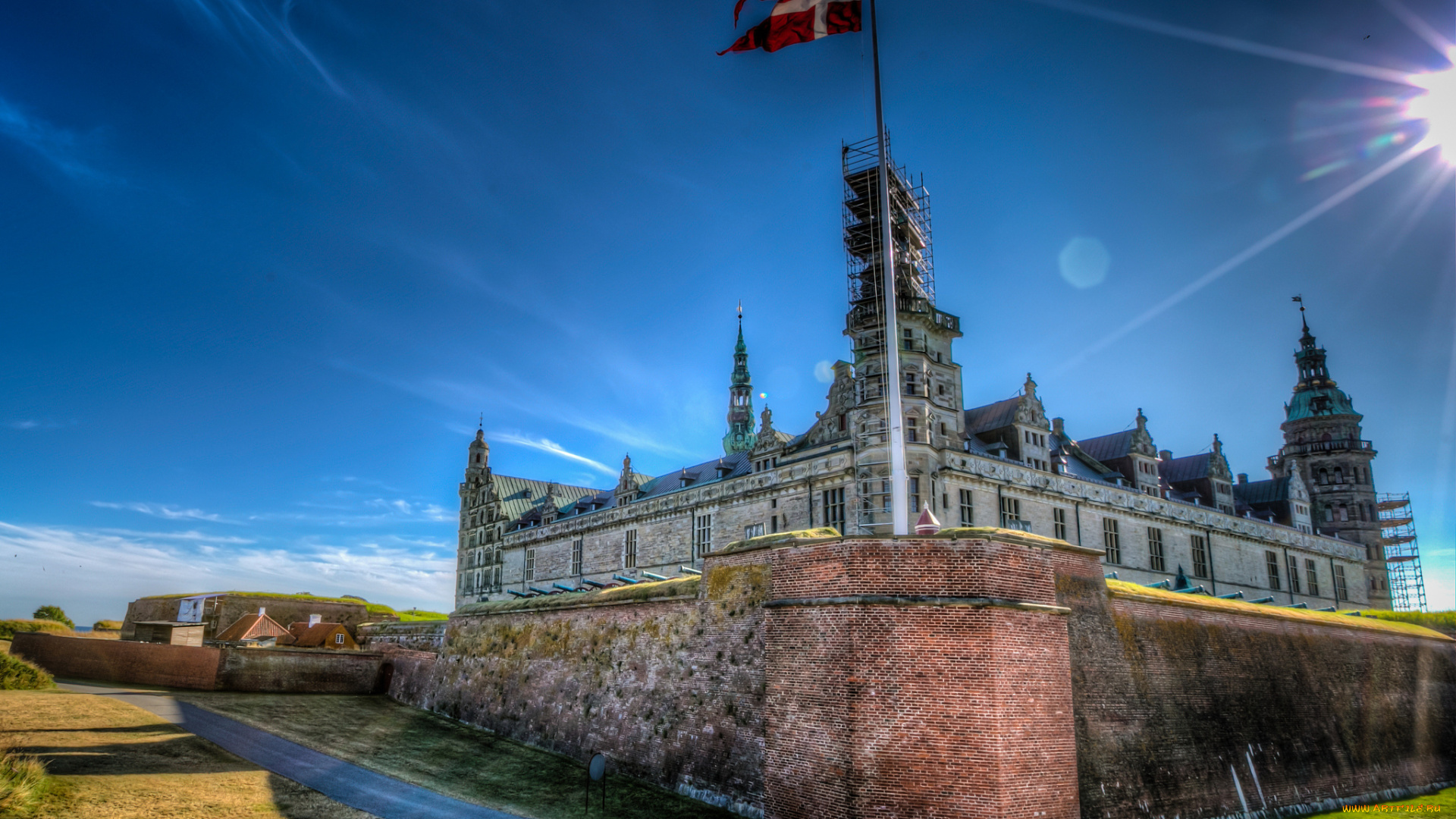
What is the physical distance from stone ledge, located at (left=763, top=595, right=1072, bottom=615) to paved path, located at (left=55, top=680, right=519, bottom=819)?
27.4 ft

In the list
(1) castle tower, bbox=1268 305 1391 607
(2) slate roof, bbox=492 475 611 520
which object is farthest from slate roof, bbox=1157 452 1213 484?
(2) slate roof, bbox=492 475 611 520

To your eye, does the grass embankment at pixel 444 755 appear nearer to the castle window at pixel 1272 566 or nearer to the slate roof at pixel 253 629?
the slate roof at pixel 253 629

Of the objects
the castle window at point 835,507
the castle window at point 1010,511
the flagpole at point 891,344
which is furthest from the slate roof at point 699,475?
the flagpole at point 891,344

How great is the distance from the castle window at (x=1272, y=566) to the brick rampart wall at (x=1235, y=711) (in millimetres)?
28529

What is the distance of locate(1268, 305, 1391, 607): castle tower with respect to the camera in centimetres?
6700

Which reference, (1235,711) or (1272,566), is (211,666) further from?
(1272,566)

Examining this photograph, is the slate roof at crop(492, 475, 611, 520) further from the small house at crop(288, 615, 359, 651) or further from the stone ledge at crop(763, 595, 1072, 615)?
the stone ledge at crop(763, 595, 1072, 615)

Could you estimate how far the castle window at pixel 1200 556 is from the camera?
49.8 m

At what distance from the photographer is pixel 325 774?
768 inches

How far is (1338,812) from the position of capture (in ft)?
70.8

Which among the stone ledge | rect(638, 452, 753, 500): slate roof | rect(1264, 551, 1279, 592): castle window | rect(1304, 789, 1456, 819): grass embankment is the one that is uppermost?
rect(638, 452, 753, 500): slate roof

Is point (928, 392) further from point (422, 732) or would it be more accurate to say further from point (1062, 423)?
point (422, 732)

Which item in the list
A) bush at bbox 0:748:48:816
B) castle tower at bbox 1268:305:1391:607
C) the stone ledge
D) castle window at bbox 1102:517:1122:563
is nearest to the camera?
bush at bbox 0:748:48:816

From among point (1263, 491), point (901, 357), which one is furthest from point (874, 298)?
point (1263, 491)
